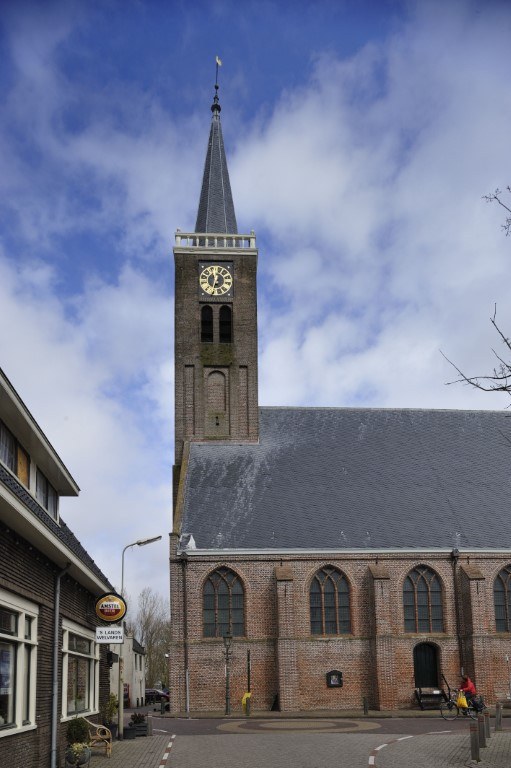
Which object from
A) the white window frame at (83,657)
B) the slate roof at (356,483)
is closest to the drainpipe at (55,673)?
the white window frame at (83,657)

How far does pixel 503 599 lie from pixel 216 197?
25.3m

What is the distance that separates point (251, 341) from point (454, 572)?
1534 cm

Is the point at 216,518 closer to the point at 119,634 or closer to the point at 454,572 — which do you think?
the point at 454,572

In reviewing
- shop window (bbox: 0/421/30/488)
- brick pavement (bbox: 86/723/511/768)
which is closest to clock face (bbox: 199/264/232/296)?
brick pavement (bbox: 86/723/511/768)

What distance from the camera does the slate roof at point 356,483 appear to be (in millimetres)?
38469

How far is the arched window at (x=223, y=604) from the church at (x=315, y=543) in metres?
0.06

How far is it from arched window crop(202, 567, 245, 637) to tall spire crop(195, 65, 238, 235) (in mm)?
18818

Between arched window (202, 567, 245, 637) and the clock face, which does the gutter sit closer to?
arched window (202, 567, 245, 637)

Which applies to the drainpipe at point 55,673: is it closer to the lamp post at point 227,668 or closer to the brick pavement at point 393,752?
the brick pavement at point 393,752

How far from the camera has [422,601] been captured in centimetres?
3791

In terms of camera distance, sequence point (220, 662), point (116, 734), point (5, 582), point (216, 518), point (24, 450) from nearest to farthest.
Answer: point (5, 582)
point (24, 450)
point (116, 734)
point (220, 662)
point (216, 518)

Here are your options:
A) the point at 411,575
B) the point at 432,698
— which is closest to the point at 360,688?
the point at 432,698

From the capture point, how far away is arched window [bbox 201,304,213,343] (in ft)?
147

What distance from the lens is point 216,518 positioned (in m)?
38.7
